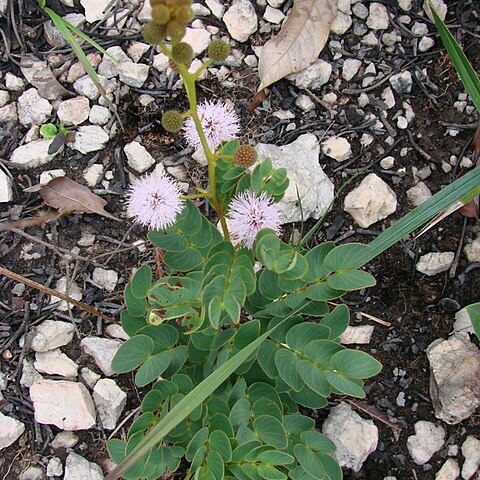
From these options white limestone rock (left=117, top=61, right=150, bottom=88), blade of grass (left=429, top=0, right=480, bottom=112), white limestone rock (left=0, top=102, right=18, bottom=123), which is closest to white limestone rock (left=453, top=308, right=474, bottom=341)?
blade of grass (left=429, top=0, right=480, bottom=112)

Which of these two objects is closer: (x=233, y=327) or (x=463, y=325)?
(x=233, y=327)

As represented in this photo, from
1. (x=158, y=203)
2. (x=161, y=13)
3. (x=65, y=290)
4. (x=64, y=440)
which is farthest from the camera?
(x=65, y=290)

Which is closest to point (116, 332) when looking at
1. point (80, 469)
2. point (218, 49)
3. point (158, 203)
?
point (80, 469)

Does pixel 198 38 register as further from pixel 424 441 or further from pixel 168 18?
pixel 424 441

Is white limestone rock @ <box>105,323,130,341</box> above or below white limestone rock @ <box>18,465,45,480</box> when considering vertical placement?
above

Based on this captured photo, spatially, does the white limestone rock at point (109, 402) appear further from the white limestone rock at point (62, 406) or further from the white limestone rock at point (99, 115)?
the white limestone rock at point (99, 115)

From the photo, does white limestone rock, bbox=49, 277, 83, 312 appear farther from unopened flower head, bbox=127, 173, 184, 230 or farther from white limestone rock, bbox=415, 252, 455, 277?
white limestone rock, bbox=415, 252, 455, 277

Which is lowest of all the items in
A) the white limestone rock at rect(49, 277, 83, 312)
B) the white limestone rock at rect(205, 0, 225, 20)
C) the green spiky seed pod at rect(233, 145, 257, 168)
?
the white limestone rock at rect(49, 277, 83, 312)
